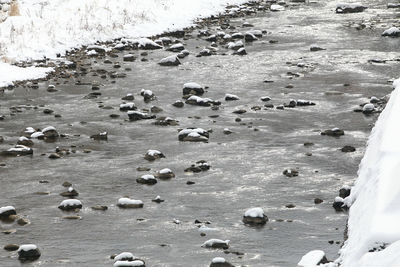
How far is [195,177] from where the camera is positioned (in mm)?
10656

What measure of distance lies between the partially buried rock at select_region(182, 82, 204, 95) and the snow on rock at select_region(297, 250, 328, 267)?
899 cm

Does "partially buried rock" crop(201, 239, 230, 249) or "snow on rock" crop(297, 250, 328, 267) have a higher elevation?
"snow on rock" crop(297, 250, 328, 267)

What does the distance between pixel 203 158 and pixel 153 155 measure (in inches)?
30.1

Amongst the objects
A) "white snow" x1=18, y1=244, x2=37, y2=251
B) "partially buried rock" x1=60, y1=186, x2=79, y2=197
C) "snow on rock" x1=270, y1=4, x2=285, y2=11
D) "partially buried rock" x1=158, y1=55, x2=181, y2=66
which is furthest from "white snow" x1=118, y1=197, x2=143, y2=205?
"snow on rock" x1=270, y1=4, x2=285, y2=11

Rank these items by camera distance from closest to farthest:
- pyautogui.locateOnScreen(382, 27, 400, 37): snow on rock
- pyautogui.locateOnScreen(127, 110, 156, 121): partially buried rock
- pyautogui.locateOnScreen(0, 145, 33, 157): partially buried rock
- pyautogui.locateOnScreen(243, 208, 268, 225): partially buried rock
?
pyautogui.locateOnScreen(243, 208, 268, 225): partially buried rock → pyautogui.locateOnScreen(0, 145, 33, 157): partially buried rock → pyautogui.locateOnScreen(127, 110, 156, 121): partially buried rock → pyautogui.locateOnScreen(382, 27, 400, 37): snow on rock

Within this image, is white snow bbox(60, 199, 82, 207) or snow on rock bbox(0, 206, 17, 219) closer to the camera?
snow on rock bbox(0, 206, 17, 219)

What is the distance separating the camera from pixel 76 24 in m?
23.5

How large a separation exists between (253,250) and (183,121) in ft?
20.4

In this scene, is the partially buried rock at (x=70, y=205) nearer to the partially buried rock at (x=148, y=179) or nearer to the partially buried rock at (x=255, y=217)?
the partially buried rock at (x=148, y=179)

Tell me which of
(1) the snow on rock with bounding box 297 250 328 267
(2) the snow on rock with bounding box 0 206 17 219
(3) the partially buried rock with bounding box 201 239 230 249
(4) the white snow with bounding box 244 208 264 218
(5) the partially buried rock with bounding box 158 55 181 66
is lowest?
(2) the snow on rock with bounding box 0 206 17 219

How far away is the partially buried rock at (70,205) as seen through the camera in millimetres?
9438

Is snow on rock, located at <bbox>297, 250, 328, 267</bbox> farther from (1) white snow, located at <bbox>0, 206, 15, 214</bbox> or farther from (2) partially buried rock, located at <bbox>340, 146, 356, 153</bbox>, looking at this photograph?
(2) partially buried rock, located at <bbox>340, 146, 356, 153</bbox>

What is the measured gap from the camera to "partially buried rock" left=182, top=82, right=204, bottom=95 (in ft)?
52.7

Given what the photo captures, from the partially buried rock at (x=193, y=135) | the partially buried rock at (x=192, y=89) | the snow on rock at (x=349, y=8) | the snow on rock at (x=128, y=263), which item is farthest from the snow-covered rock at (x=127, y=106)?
the snow on rock at (x=349, y=8)
